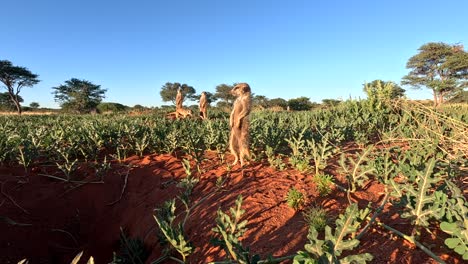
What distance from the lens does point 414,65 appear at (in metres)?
32.7

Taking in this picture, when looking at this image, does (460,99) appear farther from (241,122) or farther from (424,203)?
(424,203)

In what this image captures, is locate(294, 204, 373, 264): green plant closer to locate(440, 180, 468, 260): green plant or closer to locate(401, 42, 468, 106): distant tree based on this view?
locate(440, 180, 468, 260): green plant

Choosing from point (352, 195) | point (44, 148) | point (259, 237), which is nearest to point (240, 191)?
point (259, 237)

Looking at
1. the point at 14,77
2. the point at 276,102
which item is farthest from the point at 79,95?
the point at 276,102

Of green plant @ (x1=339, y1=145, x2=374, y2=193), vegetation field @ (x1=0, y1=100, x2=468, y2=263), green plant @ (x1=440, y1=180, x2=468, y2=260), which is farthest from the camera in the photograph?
green plant @ (x1=339, y1=145, x2=374, y2=193)

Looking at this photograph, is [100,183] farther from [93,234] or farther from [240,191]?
[240,191]

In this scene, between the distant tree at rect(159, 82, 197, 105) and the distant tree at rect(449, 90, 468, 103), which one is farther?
the distant tree at rect(159, 82, 197, 105)

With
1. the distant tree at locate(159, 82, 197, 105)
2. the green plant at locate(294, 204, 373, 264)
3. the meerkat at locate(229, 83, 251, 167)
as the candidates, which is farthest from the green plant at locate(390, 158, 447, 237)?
the distant tree at locate(159, 82, 197, 105)

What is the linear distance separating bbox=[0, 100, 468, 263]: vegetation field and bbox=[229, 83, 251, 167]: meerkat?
→ 11.5 inches

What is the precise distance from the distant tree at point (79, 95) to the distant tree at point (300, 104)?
25569 millimetres

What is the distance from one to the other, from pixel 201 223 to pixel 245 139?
186 cm

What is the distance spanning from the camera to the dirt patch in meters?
2.58

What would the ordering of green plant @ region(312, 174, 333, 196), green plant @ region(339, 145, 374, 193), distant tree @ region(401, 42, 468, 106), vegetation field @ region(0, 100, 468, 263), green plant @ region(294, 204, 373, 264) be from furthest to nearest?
distant tree @ region(401, 42, 468, 106) → green plant @ region(312, 174, 333, 196) → green plant @ region(339, 145, 374, 193) → vegetation field @ region(0, 100, 468, 263) → green plant @ region(294, 204, 373, 264)

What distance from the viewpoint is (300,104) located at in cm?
3634
